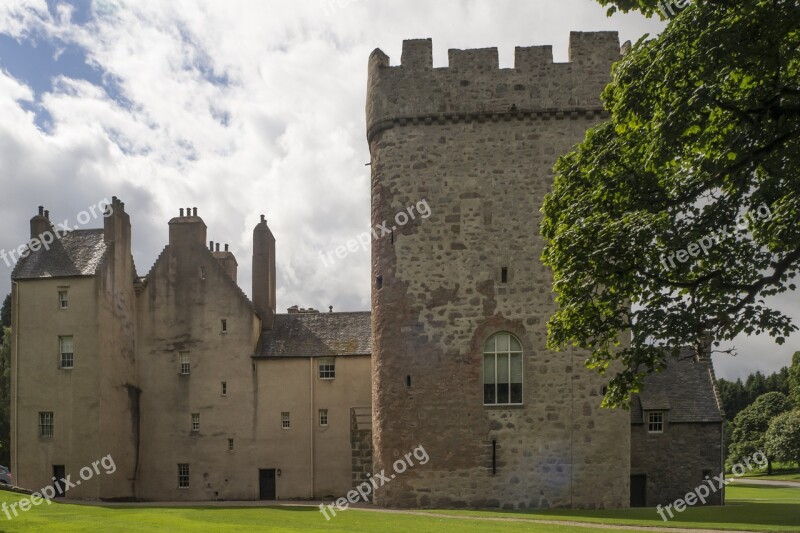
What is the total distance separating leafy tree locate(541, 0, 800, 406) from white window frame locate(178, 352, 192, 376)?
90.5ft

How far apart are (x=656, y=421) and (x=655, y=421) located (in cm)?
5

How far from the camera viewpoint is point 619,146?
54.5 feet

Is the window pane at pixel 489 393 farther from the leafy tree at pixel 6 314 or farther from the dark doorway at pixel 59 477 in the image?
the leafy tree at pixel 6 314

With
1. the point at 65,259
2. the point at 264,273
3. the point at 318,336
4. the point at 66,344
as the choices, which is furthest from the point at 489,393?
the point at 65,259

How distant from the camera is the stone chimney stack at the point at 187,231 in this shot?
42.2 meters

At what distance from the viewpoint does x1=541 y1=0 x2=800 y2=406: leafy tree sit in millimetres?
13859

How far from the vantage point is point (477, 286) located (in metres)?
28.3

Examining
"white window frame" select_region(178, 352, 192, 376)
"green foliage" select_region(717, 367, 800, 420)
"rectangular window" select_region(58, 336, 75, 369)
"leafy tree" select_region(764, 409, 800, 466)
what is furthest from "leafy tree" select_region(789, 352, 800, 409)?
"rectangular window" select_region(58, 336, 75, 369)

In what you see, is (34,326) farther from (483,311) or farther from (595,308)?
(595,308)

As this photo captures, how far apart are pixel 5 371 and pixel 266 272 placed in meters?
22.1

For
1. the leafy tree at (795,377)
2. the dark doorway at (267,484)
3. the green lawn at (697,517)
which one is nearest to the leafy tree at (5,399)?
the dark doorway at (267,484)

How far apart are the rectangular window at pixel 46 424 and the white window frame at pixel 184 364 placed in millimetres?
6467

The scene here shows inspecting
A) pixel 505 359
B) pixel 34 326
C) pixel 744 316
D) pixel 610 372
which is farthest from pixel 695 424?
pixel 34 326

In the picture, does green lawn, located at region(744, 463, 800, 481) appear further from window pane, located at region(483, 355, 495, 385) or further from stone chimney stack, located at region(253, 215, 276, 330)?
window pane, located at region(483, 355, 495, 385)
